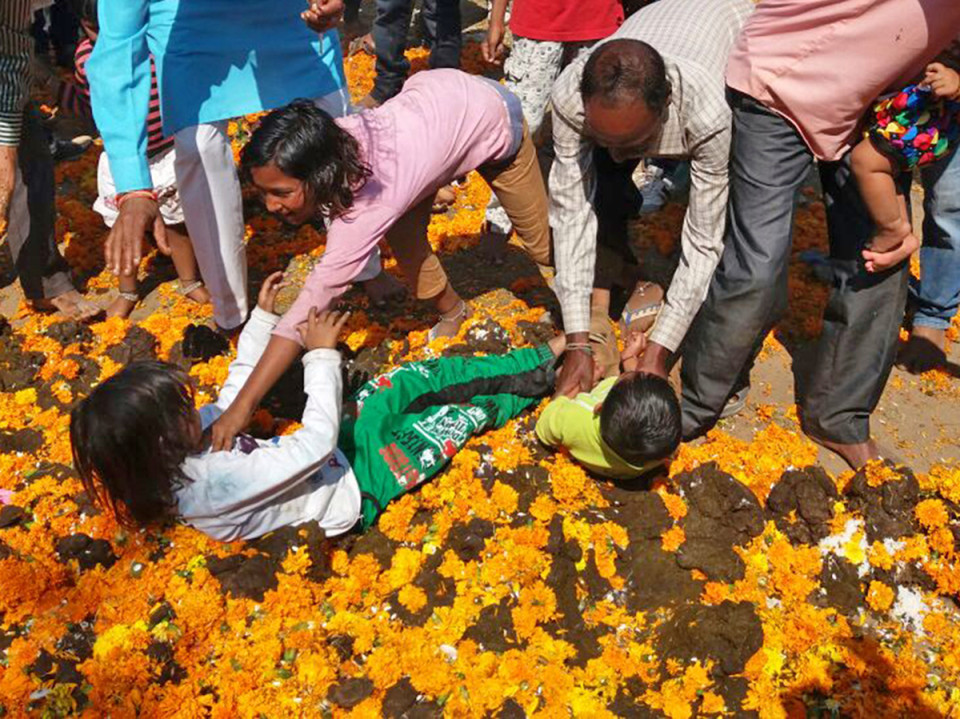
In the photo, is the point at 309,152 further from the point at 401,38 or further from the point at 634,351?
the point at 401,38

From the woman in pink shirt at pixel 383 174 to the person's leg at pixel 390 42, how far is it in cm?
234

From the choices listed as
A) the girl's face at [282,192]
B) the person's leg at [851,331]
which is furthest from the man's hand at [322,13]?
the person's leg at [851,331]

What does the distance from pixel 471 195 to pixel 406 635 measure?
315cm

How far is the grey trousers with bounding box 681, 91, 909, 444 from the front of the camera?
3322 millimetres

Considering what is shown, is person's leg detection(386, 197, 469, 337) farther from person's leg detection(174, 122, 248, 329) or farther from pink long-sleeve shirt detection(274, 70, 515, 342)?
person's leg detection(174, 122, 248, 329)

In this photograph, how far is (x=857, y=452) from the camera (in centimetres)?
364

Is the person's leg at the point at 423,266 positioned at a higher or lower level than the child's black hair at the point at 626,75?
lower

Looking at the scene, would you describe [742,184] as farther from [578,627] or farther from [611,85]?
[578,627]

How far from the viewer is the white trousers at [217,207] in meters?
3.69

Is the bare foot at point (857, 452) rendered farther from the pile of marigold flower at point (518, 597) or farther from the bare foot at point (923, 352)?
the bare foot at point (923, 352)

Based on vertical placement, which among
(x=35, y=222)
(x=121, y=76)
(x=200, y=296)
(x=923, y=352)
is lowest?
(x=923, y=352)

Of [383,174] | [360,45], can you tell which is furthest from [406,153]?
[360,45]

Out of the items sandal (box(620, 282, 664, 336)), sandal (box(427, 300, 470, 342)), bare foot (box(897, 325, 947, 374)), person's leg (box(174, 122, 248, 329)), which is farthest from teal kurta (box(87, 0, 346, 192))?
bare foot (box(897, 325, 947, 374))

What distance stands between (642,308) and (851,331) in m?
1.04
